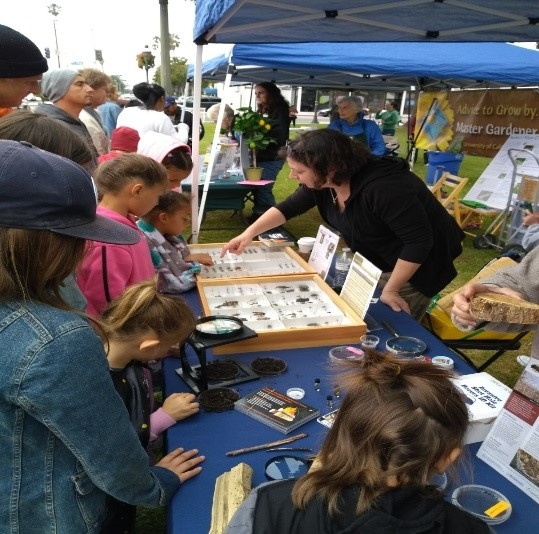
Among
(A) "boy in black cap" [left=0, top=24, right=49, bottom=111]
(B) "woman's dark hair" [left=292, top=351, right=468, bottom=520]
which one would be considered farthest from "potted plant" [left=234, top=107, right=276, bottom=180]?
(B) "woman's dark hair" [left=292, top=351, right=468, bottom=520]

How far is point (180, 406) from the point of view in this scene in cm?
141

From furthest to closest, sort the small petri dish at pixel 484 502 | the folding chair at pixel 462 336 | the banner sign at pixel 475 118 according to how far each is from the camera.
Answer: the banner sign at pixel 475 118, the folding chair at pixel 462 336, the small petri dish at pixel 484 502

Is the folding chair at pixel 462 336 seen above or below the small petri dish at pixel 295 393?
below

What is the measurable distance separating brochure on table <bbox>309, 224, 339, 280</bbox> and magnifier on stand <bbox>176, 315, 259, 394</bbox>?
0.76m

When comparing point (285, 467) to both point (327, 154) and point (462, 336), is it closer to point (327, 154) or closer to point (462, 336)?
point (327, 154)

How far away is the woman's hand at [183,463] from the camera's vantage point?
3.89 ft

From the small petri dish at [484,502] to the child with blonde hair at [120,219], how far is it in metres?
1.26

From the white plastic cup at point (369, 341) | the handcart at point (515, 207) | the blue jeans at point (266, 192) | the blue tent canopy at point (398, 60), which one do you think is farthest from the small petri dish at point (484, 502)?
the blue tent canopy at point (398, 60)

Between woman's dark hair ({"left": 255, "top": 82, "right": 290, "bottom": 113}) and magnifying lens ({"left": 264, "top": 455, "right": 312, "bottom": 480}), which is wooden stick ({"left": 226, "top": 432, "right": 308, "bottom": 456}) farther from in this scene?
woman's dark hair ({"left": 255, "top": 82, "right": 290, "bottom": 113})

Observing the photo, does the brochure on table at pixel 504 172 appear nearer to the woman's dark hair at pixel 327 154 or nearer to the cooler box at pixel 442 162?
the cooler box at pixel 442 162

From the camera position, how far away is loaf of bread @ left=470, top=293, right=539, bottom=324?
4.21 feet

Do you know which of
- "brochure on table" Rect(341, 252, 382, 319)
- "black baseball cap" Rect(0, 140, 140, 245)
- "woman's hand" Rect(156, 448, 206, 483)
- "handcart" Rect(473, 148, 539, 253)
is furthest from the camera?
"handcart" Rect(473, 148, 539, 253)

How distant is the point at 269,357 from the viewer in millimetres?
1729

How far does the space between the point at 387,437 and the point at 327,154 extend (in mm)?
1539
